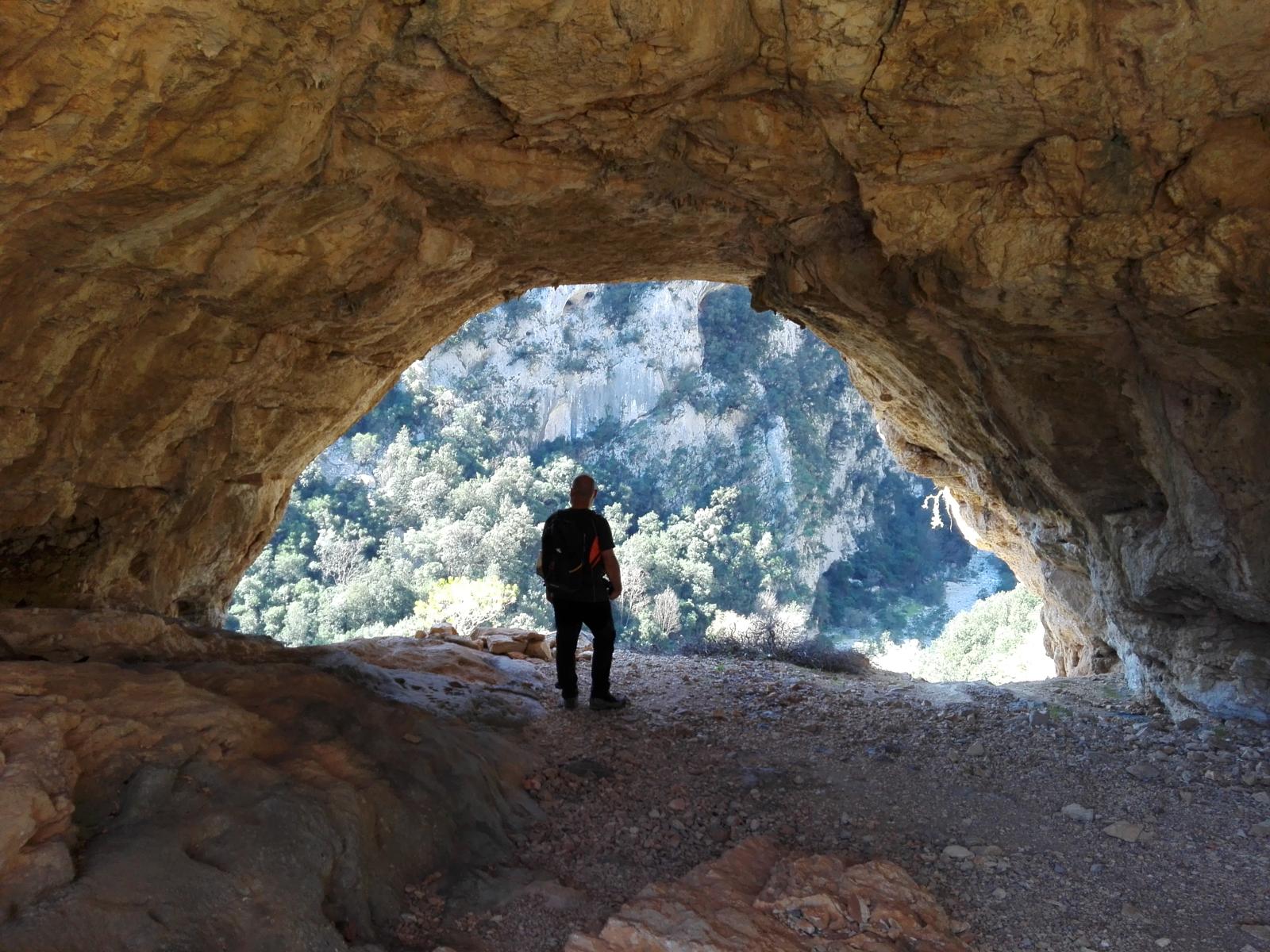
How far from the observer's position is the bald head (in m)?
5.00

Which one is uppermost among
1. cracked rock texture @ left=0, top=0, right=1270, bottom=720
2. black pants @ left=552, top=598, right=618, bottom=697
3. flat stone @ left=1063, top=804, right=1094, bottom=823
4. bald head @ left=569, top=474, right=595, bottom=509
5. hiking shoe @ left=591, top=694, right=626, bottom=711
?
cracked rock texture @ left=0, top=0, right=1270, bottom=720

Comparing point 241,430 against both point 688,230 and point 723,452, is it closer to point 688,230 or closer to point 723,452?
point 688,230

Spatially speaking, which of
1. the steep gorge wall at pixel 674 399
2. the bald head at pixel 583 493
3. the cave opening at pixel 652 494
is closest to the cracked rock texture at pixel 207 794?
the bald head at pixel 583 493

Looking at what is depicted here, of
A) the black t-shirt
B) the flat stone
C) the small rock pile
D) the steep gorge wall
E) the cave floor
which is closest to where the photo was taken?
the cave floor

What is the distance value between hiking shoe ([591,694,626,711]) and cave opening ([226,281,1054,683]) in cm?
1919

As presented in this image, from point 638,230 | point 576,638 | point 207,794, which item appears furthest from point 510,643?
point 207,794

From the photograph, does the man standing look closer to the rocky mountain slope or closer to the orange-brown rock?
the orange-brown rock

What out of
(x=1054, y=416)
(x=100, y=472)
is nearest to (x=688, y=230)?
(x=1054, y=416)

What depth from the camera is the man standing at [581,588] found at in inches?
190

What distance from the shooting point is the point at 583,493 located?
199 inches

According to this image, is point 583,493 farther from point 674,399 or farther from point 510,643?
point 674,399

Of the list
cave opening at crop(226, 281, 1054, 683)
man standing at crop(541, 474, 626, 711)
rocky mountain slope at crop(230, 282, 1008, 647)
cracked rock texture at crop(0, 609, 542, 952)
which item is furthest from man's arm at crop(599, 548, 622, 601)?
rocky mountain slope at crop(230, 282, 1008, 647)

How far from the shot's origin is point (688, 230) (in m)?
4.83

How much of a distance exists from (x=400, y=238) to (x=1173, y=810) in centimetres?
422
